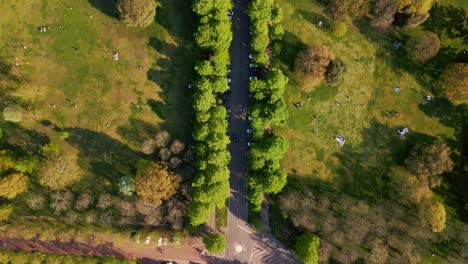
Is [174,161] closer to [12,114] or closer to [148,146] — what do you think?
[148,146]

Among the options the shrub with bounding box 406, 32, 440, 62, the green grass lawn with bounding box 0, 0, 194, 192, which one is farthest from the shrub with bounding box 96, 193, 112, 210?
the shrub with bounding box 406, 32, 440, 62

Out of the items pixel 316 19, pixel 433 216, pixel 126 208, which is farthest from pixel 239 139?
pixel 433 216

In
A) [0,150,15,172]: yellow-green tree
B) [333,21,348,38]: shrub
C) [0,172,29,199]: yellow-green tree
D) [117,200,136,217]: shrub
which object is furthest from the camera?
[333,21,348,38]: shrub

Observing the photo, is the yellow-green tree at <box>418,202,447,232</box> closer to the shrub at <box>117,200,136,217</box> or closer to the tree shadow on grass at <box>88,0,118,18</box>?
the shrub at <box>117,200,136,217</box>

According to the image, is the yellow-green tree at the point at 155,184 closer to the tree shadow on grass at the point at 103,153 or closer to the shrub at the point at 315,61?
the tree shadow on grass at the point at 103,153

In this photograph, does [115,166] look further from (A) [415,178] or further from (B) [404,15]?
(B) [404,15]

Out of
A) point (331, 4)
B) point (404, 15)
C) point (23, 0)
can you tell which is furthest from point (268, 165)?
point (23, 0)

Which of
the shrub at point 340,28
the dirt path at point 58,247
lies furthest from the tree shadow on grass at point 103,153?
the shrub at point 340,28
